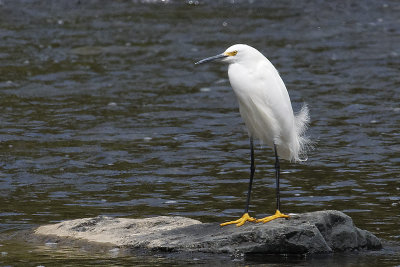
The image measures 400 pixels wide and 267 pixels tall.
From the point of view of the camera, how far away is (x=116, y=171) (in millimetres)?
11781

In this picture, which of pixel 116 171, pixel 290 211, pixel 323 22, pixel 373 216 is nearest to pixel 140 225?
pixel 290 211

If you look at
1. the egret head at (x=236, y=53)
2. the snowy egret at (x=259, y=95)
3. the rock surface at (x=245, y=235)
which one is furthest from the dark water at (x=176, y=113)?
the egret head at (x=236, y=53)

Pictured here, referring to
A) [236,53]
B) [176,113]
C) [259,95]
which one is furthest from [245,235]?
[176,113]

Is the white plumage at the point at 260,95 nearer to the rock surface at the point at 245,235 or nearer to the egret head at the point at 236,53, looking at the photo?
the egret head at the point at 236,53

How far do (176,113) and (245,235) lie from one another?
7234 mm

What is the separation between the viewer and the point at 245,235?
7.64 meters

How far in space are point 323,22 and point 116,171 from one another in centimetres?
1040

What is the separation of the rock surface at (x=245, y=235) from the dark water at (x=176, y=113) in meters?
0.22

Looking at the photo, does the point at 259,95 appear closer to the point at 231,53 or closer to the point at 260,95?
the point at 260,95

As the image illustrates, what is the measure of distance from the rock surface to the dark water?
22cm

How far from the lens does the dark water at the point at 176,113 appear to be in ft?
33.1

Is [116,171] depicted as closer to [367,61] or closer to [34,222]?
[34,222]

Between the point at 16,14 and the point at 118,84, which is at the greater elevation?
the point at 16,14

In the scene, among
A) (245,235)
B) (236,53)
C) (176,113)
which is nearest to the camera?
(245,235)
